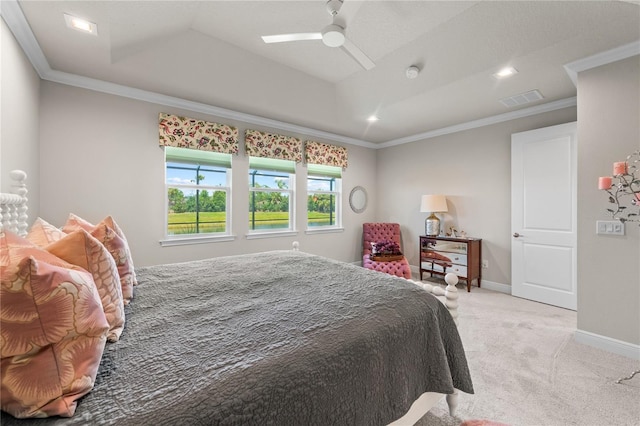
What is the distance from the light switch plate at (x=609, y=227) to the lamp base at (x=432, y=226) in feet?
7.17

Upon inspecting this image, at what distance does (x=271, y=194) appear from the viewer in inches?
170

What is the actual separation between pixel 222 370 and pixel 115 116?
10.8 feet

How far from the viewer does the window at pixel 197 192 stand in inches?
136

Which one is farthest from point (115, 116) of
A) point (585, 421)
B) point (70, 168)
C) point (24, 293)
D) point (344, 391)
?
point (585, 421)

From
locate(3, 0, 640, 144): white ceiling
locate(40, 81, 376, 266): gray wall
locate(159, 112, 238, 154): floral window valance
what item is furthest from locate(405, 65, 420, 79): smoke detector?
locate(40, 81, 376, 266): gray wall

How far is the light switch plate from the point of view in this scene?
→ 2336 millimetres

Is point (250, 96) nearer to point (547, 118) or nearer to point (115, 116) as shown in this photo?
point (115, 116)

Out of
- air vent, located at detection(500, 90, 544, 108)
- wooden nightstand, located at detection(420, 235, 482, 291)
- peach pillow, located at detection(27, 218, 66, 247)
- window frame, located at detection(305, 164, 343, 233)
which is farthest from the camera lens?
window frame, located at detection(305, 164, 343, 233)

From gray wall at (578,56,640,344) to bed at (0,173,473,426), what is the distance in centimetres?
190

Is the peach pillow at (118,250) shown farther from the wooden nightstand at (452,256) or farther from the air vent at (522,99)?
the air vent at (522,99)

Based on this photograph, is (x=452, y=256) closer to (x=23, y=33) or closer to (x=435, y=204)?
(x=435, y=204)

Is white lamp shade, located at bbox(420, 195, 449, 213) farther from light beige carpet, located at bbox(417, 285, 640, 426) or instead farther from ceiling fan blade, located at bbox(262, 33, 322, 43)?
ceiling fan blade, located at bbox(262, 33, 322, 43)

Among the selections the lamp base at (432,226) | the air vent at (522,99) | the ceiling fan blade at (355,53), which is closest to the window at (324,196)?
the lamp base at (432,226)

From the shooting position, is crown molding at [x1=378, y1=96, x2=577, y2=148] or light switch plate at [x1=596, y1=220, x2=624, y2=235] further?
crown molding at [x1=378, y1=96, x2=577, y2=148]
